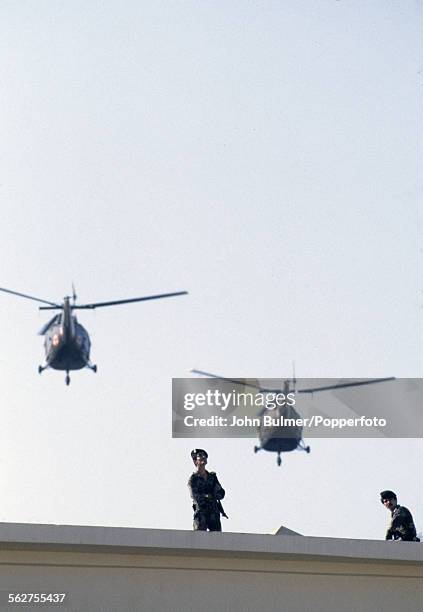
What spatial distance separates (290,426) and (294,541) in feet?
64.1

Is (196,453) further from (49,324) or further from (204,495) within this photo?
(49,324)

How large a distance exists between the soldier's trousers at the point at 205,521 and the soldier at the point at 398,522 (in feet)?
6.17

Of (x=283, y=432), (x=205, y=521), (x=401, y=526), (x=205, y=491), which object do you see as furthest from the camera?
(x=283, y=432)

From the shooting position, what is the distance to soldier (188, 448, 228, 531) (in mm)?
14758

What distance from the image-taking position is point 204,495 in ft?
48.7

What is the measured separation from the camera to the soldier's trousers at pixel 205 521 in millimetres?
14734

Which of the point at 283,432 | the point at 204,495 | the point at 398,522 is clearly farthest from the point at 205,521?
the point at 283,432

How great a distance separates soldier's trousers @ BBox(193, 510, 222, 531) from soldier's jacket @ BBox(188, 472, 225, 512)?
0.17 ft

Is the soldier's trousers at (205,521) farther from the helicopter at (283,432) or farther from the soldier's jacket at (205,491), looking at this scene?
the helicopter at (283,432)

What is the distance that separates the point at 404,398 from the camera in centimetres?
2309

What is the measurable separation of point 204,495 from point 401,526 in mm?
2163

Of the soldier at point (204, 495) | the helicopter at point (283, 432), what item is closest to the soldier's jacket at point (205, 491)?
the soldier at point (204, 495)

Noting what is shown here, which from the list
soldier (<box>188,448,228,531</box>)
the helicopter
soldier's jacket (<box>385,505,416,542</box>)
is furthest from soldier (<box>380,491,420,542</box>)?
the helicopter

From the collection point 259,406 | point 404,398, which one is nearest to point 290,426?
point 259,406
